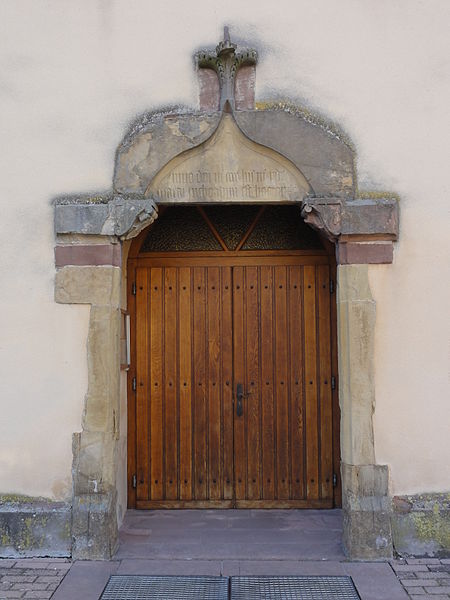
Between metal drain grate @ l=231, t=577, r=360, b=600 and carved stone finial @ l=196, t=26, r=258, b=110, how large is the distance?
3171mm

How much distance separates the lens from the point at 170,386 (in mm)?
5156

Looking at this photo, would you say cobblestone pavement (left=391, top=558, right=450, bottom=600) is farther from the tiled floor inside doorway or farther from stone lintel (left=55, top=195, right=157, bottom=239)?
stone lintel (left=55, top=195, right=157, bottom=239)

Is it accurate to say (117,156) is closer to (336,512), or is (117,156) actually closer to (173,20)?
(173,20)

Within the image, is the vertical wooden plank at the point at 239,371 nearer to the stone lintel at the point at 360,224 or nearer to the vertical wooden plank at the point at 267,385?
the vertical wooden plank at the point at 267,385

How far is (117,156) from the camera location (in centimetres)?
426

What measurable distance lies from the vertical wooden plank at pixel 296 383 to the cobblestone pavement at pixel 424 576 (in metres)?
Result: 1.24

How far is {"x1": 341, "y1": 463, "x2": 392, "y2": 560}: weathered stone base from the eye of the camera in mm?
4000

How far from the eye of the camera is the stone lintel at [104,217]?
4184 millimetres

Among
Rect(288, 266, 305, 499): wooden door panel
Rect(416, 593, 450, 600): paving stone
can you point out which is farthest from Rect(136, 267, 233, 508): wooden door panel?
Rect(416, 593, 450, 600): paving stone

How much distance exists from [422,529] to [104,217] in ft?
10.1

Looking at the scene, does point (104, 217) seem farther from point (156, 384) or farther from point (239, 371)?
point (239, 371)

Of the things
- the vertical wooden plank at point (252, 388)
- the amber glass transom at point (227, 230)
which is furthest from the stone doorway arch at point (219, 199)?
the vertical wooden plank at point (252, 388)

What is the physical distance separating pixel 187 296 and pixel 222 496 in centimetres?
174

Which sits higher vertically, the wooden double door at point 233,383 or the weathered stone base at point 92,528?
Answer: the wooden double door at point 233,383
